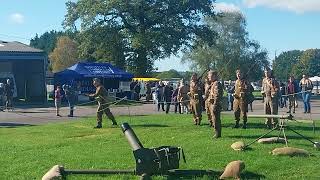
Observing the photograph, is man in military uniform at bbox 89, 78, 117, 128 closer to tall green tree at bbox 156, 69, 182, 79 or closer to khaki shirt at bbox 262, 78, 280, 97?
khaki shirt at bbox 262, 78, 280, 97

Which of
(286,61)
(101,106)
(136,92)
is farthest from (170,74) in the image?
A: (101,106)

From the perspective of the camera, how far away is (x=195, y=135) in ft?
53.3

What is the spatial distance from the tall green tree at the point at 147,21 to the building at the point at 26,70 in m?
10.3

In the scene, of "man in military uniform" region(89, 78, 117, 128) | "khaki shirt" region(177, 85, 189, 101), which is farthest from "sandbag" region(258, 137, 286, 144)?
"khaki shirt" region(177, 85, 189, 101)

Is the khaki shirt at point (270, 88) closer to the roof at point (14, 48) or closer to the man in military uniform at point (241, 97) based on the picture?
the man in military uniform at point (241, 97)

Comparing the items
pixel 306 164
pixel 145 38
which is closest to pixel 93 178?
pixel 306 164

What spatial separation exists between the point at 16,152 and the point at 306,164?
7071 millimetres

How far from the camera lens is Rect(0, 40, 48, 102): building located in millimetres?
45594

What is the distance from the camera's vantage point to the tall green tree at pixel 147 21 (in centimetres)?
5534

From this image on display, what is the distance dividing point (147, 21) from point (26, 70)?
14.6 meters

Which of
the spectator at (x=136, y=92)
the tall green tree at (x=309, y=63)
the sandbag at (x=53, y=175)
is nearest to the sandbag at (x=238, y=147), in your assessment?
the sandbag at (x=53, y=175)

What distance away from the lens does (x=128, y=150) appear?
13.6 meters

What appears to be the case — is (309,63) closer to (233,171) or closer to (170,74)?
(170,74)

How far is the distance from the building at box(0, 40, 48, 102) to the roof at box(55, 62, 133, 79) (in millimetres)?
3065
